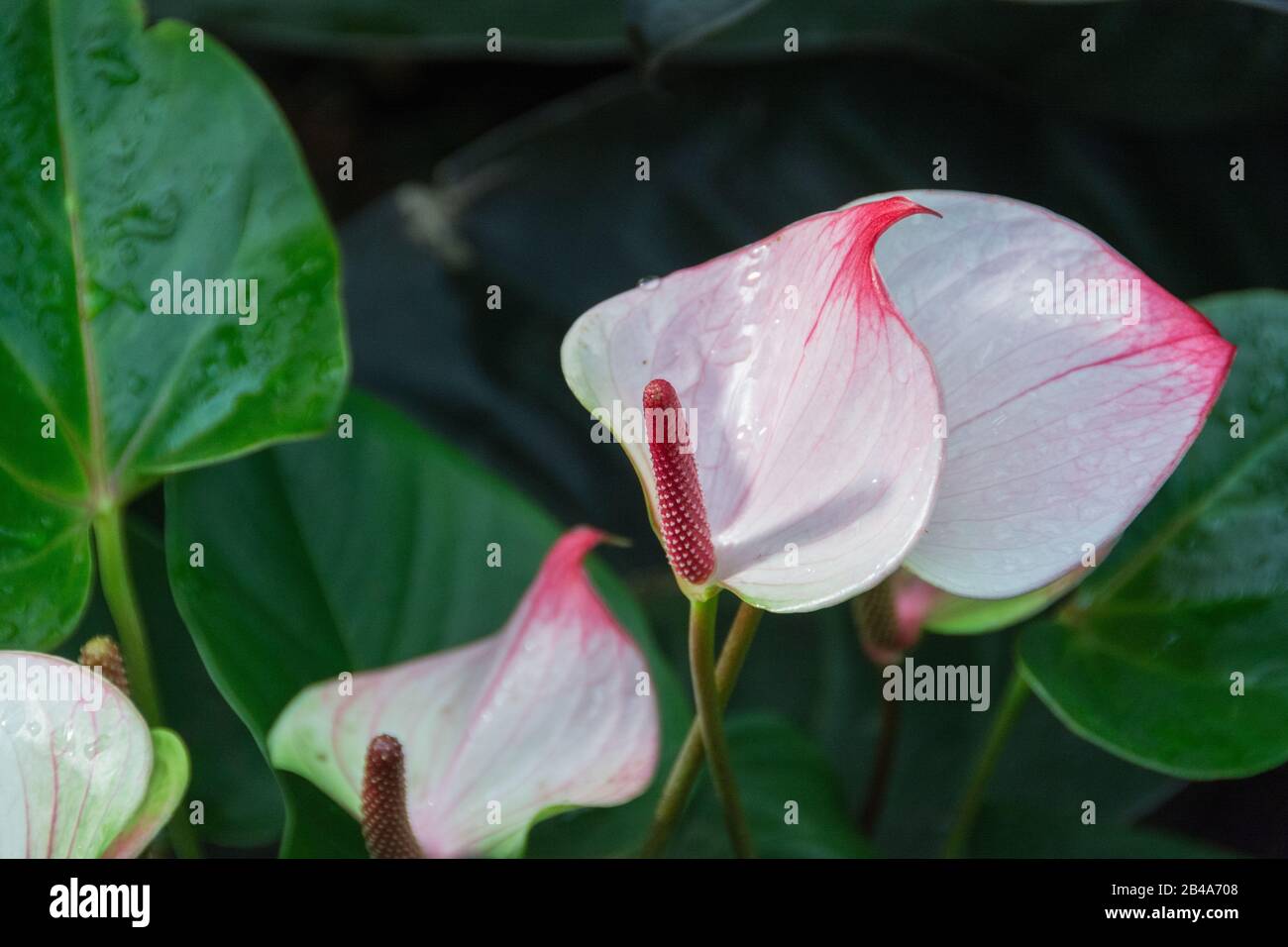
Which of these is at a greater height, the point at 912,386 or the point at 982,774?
the point at 912,386

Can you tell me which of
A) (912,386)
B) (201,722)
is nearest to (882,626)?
(912,386)

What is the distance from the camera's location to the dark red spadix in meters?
0.32

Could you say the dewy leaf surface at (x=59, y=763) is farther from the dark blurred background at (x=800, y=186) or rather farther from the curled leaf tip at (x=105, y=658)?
the dark blurred background at (x=800, y=186)

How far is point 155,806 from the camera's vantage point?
0.38m

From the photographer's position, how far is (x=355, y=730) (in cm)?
42

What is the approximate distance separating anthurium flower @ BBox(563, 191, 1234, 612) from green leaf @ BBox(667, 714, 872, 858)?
22 centimetres

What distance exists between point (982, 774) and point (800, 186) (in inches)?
15.2

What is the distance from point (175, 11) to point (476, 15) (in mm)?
179

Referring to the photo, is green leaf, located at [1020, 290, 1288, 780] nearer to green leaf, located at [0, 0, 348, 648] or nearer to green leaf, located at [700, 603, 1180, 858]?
green leaf, located at [700, 603, 1180, 858]

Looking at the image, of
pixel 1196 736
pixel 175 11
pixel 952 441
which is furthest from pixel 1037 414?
pixel 175 11

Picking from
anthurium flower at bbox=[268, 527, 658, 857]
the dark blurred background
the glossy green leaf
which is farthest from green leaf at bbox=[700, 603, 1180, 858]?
the glossy green leaf

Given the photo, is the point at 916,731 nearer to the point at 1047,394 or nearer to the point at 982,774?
the point at 982,774

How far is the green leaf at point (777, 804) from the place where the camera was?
0.53 metres
